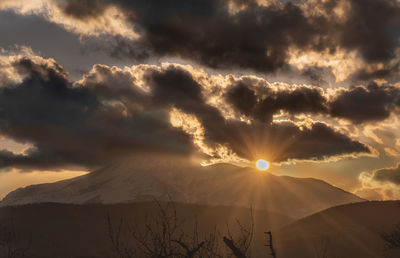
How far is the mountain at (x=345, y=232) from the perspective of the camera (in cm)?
4200

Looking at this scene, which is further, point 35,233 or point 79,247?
point 35,233

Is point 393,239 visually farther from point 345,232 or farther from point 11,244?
point 11,244

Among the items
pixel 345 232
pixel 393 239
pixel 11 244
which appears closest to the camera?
pixel 393 239

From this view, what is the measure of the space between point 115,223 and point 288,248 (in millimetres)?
162973

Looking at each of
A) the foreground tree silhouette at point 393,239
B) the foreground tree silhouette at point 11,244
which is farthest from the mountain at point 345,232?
the foreground tree silhouette at point 11,244

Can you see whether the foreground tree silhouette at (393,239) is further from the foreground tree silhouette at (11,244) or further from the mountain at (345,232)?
the foreground tree silhouette at (11,244)

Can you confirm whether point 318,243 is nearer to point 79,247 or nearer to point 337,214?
point 337,214

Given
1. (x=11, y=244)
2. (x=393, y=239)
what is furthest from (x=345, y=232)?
(x=11, y=244)

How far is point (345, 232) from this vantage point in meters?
46.2

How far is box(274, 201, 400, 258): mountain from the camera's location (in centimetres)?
4200

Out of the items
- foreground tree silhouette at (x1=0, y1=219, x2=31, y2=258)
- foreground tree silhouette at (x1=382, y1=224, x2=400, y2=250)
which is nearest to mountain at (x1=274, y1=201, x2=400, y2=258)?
foreground tree silhouette at (x1=382, y1=224, x2=400, y2=250)

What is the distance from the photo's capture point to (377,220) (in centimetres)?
4619

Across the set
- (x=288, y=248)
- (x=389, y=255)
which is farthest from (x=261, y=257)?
(x=389, y=255)

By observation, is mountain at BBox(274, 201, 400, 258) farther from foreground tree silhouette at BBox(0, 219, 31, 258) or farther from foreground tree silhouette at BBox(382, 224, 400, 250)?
foreground tree silhouette at BBox(0, 219, 31, 258)
